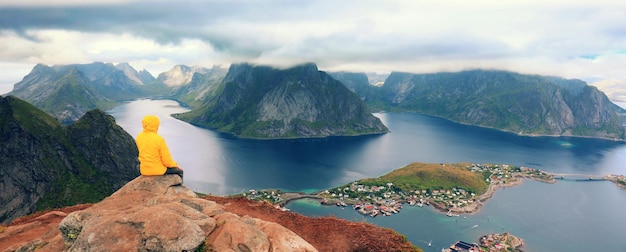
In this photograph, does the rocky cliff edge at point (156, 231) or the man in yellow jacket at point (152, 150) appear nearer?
the rocky cliff edge at point (156, 231)

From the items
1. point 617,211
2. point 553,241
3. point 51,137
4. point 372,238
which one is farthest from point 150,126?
point 617,211

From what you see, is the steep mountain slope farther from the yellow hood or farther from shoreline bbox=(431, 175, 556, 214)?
shoreline bbox=(431, 175, 556, 214)

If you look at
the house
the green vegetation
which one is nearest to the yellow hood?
the house

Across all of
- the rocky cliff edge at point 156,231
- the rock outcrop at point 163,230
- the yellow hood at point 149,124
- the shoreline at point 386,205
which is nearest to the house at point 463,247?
the shoreline at point 386,205

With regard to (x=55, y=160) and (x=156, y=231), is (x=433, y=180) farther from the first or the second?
(x=55, y=160)

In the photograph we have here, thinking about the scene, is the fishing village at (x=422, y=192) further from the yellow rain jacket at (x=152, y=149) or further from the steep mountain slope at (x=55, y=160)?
the yellow rain jacket at (x=152, y=149)

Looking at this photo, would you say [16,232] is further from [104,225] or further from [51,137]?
[51,137]

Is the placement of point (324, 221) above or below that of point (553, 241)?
above
